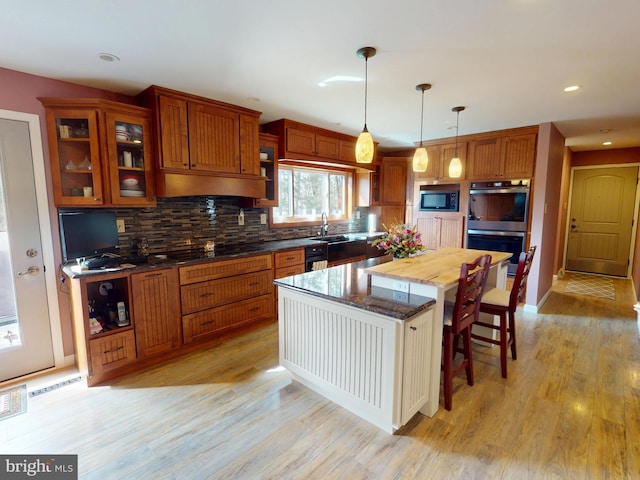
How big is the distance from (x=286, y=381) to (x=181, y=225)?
194 centimetres

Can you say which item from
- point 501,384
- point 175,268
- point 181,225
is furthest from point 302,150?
point 501,384

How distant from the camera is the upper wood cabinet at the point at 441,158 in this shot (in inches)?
179

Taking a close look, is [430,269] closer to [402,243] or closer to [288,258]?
[402,243]

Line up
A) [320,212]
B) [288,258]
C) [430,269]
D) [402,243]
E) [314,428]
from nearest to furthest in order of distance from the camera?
[314,428], [430,269], [402,243], [288,258], [320,212]

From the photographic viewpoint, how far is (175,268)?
2.77 metres

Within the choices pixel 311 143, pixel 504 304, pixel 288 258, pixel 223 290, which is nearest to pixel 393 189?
pixel 311 143

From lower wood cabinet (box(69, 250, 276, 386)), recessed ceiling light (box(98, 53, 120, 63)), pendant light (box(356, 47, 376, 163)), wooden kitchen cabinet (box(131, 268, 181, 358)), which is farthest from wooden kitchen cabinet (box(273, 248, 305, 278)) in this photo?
recessed ceiling light (box(98, 53, 120, 63))

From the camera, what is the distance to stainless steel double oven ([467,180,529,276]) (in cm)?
404

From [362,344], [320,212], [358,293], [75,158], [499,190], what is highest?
[75,158]

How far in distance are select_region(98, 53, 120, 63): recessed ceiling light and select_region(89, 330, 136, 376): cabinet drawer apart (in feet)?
6.70

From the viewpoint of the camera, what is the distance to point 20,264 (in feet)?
8.09

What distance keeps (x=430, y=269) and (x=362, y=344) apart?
2.54ft

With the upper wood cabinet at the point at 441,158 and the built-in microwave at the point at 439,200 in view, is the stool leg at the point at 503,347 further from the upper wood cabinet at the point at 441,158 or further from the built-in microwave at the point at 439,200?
the upper wood cabinet at the point at 441,158

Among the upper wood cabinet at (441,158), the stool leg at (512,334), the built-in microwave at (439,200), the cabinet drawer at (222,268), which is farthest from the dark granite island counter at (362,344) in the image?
the upper wood cabinet at (441,158)
